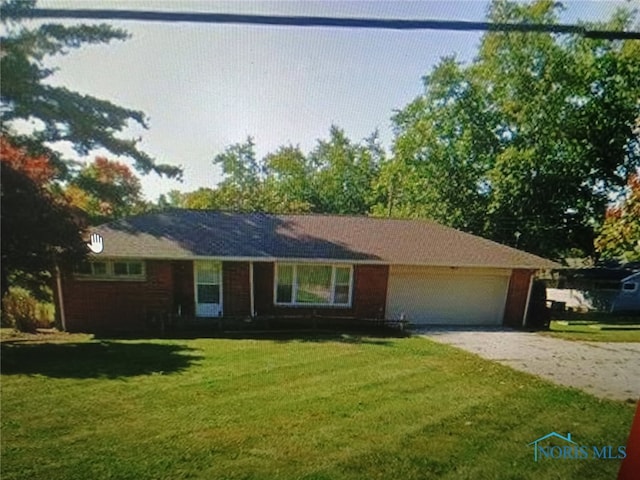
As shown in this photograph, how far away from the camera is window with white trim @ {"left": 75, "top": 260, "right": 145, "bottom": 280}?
3.64m

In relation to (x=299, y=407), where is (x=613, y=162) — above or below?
above

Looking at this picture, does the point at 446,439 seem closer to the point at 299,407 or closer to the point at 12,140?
the point at 299,407

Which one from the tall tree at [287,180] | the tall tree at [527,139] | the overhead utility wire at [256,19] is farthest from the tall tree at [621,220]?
the tall tree at [287,180]

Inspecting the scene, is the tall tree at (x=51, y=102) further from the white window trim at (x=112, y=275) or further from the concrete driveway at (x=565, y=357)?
the concrete driveway at (x=565, y=357)

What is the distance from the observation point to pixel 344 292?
8.89m

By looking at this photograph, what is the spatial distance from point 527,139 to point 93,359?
545cm

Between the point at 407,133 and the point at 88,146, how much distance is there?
10.7 ft

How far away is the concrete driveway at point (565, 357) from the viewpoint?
5.06 metres

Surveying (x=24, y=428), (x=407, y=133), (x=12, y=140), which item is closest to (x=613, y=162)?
(x=407, y=133)

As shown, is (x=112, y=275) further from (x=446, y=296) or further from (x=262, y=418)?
(x=446, y=296)

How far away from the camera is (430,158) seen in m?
4.95

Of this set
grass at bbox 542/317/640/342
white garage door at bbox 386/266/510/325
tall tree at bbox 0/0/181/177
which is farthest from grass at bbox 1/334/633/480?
white garage door at bbox 386/266/510/325

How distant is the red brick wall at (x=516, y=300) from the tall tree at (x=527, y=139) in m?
4.07

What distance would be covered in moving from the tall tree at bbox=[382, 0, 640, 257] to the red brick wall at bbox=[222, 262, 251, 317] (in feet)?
9.15
